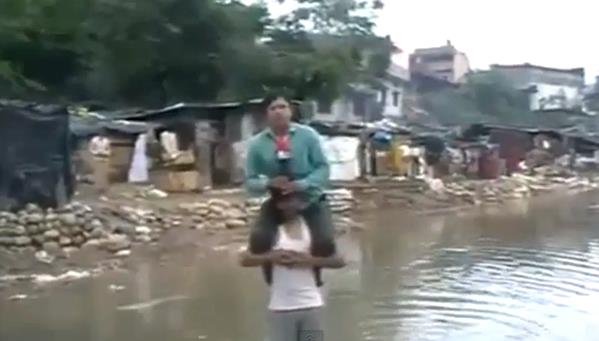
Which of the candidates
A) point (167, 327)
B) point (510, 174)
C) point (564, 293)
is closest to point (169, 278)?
point (167, 327)

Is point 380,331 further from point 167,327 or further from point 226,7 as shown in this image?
point 226,7

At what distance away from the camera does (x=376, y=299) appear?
11.0m

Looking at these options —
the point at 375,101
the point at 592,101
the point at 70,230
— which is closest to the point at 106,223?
the point at 70,230

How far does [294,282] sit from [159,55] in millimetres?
24616

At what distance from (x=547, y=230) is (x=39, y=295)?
11.5 metres

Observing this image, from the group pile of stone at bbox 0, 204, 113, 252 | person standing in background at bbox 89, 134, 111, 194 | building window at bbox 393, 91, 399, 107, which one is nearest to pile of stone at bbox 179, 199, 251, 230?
person standing in background at bbox 89, 134, 111, 194

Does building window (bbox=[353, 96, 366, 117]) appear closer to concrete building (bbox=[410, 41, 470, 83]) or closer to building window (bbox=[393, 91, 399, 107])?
building window (bbox=[393, 91, 399, 107])

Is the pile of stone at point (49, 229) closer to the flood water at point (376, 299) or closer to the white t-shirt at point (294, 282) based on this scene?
the flood water at point (376, 299)

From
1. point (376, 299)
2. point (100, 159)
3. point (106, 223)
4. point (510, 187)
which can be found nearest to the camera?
point (376, 299)

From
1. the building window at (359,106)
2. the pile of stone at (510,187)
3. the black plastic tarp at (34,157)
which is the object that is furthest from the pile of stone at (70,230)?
the building window at (359,106)

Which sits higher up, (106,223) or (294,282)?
(294,282)

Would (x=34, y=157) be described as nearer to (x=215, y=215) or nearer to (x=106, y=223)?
(x=106, y=223)

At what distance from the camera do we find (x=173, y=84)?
3036 cm

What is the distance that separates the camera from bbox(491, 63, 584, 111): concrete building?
6712cm
